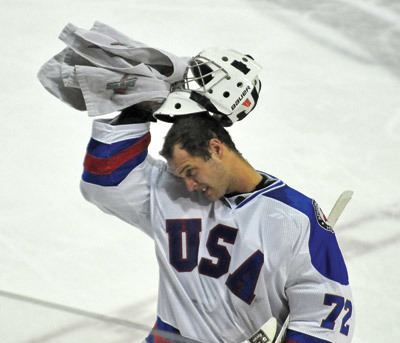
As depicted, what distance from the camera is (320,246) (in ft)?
5.99

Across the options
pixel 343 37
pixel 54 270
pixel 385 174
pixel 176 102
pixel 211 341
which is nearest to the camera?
pixel 176 102

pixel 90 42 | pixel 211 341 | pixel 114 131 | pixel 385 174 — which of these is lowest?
pixel 385 174

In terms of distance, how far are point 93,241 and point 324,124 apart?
1269 millimetres

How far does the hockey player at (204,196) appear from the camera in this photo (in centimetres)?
182

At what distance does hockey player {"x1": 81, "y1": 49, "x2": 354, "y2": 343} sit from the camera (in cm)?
182

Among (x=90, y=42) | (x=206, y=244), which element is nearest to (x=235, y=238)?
(x=206, y=244)

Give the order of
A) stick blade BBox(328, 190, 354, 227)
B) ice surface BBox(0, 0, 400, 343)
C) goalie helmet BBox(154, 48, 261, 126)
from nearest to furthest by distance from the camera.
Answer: goalie helmet BBox(154, 48, 261, 126), stick blade BBox(328, 190, 354, 227), ice surface BBox(0, 0, 400, 343)

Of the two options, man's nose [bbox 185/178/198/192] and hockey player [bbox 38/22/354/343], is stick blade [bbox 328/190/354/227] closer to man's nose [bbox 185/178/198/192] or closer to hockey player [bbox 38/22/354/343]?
hockey player [bbox 38/22/354/343]

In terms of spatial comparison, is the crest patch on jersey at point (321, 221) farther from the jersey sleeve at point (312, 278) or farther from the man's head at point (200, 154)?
the man's head at point (200, 154)

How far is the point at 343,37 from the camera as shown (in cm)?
495

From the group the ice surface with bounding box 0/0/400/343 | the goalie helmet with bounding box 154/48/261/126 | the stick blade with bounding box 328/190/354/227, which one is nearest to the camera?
the goalie helmet with bounding box 154/48/261/126

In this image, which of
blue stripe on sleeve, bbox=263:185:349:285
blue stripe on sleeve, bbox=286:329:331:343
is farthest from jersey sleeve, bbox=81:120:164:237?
blue stripe on sleeve, bbox=286:329:331:343

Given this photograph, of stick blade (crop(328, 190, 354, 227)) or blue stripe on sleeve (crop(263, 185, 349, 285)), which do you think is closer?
blue stripe on sleeve (crop(263, 185, 349, 285))

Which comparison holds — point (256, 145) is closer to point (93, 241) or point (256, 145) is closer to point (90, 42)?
point (93, 241)
